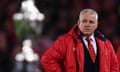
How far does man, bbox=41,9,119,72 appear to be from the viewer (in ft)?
24.0

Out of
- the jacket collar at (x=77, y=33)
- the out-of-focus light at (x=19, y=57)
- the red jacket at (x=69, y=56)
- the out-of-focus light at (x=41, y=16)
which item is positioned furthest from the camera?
the out-of-focus light at (x=41, y=16)

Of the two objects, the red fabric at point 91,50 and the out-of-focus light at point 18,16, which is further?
the out-of-focus light at point 18,16

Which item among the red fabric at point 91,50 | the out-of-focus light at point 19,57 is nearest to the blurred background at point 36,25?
the out-of-focus light at point 19,57

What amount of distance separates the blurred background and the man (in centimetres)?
244

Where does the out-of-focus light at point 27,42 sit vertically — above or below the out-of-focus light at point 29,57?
above

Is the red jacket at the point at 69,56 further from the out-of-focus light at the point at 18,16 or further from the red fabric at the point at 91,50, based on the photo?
the out-of-focus light at the point at 18,16

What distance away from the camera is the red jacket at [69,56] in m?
7.30

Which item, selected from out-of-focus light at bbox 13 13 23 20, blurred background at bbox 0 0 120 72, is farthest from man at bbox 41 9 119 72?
out-of-focus light at bbox 13 13 23 20

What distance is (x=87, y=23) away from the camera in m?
7.33

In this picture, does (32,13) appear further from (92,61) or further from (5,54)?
(92,61)

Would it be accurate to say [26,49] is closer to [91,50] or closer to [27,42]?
[27,42]

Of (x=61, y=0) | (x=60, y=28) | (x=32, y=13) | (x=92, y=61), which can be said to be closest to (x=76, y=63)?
(x=92, y=61)

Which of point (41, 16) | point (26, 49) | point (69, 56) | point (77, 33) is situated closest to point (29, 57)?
point (26, 49)

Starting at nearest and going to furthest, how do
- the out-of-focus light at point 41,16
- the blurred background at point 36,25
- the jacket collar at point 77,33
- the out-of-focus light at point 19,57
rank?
1. the jacket collar at point 77,33
2. the out-of-focus light at point 19,57
3. the blurred background at point 36,25
4. the out-of-focus light at point 41,16
